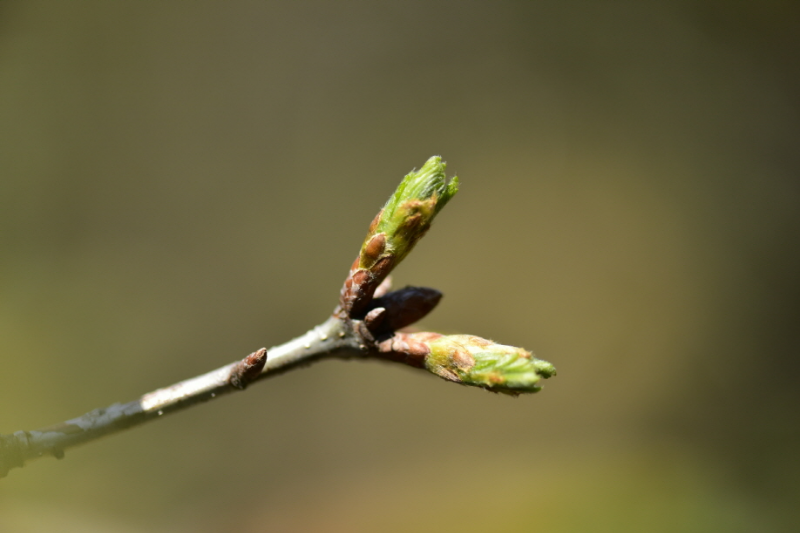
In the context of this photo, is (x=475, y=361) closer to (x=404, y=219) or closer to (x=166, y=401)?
(x=404, y=219)

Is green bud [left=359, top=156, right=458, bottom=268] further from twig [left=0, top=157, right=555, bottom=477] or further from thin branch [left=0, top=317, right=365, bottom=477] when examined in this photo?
thin branch [left=0, top=317, right=365, bottom=477]

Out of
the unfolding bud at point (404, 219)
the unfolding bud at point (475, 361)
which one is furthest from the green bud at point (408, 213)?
the unfolding bud at point (475, 361)

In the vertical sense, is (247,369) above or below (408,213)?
below

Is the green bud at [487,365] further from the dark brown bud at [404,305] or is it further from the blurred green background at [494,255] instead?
the blurred green background at [494,255]

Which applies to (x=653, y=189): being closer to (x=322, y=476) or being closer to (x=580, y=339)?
(x=580, y=339)

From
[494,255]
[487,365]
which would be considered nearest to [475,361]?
[487,365]

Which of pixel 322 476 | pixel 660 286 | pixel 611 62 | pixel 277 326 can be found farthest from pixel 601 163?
pixel 322 476
